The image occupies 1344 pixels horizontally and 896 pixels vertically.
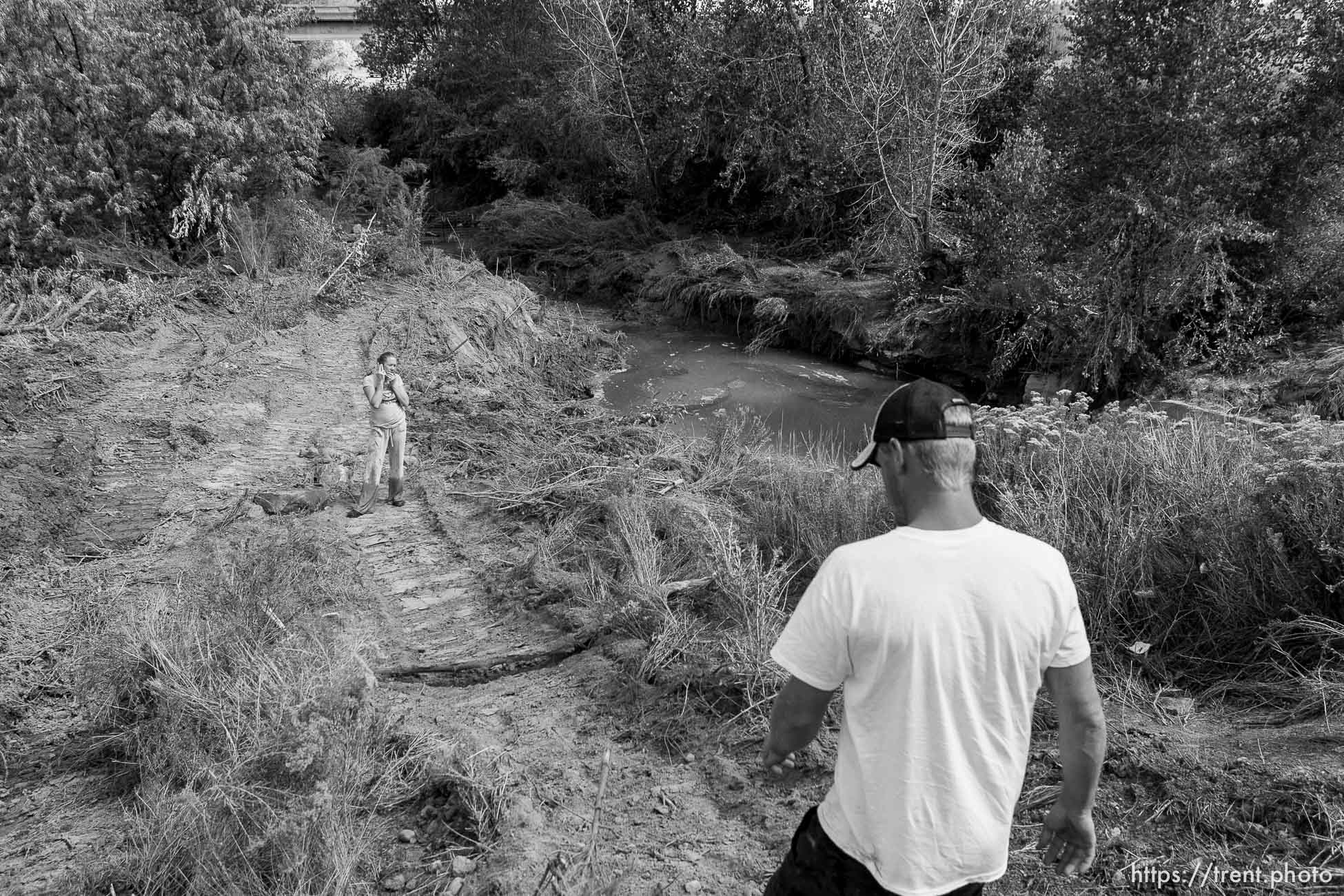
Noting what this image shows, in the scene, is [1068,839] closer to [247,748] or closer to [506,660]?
[247,748]

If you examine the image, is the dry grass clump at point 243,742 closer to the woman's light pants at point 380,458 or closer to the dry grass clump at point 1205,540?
the woman's light pants at point 380,458

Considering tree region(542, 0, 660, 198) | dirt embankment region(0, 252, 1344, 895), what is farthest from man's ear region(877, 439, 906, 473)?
tree region(542, 0, 660, 198)

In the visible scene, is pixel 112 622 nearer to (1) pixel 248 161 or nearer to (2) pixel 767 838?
(2) pixel 767 838

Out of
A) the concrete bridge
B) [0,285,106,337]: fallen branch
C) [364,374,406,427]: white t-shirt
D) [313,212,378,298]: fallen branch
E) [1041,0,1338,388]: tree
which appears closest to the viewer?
[364,374,406,427]: white t-shirt

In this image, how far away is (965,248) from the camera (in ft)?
46.8

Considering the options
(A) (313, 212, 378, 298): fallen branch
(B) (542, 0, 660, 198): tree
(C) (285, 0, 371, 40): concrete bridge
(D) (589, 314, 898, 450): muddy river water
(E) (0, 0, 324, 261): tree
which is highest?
(C) (285, 0, 371, 40): concrete bridge

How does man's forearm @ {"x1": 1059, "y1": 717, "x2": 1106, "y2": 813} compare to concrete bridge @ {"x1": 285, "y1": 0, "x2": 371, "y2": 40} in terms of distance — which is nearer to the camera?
man's forearm @ {"x1": 1059, "y1": 717, "x2": 1106, "y2": 813}

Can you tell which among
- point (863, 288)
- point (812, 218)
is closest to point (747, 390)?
point (863, 288)

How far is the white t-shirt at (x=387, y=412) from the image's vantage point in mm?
7617

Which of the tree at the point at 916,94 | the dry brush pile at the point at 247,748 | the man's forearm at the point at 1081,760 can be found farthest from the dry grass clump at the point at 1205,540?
the tree at the point at 916,94

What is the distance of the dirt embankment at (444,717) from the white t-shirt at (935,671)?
1489 mm

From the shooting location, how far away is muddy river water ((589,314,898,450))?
13.6 m

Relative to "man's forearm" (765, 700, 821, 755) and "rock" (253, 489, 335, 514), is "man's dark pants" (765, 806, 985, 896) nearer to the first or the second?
"man's forearm" (765, 700, 821, 755)

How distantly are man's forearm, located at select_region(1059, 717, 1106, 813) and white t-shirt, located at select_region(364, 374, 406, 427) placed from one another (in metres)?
6.46
